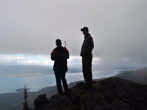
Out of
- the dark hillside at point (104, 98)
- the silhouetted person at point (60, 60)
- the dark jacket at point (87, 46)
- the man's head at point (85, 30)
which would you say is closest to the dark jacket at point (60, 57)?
the silhouetted person at point (60, 60)

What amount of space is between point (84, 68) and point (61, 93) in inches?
106

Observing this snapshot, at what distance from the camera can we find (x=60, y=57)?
45.9 ft

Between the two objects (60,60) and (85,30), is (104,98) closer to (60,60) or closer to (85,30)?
(60,60)

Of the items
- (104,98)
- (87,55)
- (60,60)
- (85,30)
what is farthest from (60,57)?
(104,98)

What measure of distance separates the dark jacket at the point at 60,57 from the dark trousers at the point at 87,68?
4.54 feet

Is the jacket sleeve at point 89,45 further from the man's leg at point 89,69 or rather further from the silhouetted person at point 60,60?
the silhouetted person at point 60,60

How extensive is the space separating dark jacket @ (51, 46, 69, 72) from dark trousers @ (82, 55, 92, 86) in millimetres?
1385

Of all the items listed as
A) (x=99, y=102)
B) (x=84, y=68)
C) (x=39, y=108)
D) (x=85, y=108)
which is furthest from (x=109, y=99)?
(x=39, y=108)

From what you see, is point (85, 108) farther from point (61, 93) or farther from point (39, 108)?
point (39, 108)

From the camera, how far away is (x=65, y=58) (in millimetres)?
14039

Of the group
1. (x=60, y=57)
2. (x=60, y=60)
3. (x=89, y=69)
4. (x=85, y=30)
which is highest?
(x=85, y=30)

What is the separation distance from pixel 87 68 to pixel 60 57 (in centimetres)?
211

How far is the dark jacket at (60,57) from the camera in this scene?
1392 cm

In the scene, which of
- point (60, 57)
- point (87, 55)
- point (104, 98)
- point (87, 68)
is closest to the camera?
point (104, 98)
